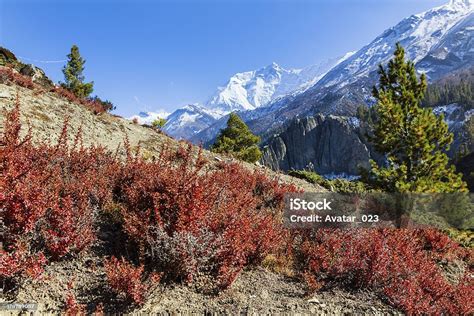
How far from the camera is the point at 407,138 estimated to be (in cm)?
1778

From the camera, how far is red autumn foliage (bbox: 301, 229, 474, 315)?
6402 mm

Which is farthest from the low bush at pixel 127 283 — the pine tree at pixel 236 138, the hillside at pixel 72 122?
the pine tree at pixel 236 138

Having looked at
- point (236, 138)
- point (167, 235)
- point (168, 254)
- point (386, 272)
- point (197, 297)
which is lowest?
point (197, 297)

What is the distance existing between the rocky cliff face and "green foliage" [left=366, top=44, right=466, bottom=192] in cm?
14662

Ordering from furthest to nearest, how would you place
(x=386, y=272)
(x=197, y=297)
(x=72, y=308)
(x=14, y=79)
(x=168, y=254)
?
(x=14, y=79) → (x=386, y=272) → (x=168, y=254) → (x=197, y=297) → (x=72, y=308)

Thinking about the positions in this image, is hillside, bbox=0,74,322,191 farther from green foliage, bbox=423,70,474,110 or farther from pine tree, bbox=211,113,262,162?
green foliage, bbox=423,70,474,110

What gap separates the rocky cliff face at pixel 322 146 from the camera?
166m

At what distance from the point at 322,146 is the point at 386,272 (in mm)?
177661

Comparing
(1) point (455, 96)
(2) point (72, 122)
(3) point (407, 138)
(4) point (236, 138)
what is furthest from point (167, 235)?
(1) point (455, 96)

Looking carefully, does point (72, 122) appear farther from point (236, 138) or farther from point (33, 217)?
point (236, 138)

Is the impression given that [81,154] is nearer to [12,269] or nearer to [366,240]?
[12,269]

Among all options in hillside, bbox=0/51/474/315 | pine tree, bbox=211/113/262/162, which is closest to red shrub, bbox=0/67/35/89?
hillside, bbox=0/51/474/315

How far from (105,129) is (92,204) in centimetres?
1013

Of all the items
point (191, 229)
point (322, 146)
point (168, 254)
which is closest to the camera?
point (168, 254)
